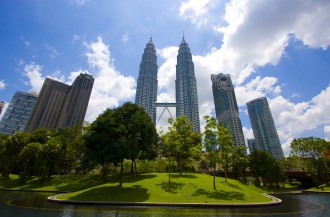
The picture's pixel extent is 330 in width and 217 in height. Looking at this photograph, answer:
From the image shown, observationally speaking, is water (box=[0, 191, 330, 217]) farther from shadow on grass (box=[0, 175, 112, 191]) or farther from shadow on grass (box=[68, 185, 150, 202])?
shadow on grass (box=[0, 175, 112, 191])

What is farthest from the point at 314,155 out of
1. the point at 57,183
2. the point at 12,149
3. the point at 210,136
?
the point at 12,149

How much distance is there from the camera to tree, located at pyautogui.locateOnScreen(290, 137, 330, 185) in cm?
5953

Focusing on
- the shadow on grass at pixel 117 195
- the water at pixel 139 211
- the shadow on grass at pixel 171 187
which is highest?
the shadow on grass at pixel 171 187

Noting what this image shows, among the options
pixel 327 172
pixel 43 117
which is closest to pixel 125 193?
pixel 327 172

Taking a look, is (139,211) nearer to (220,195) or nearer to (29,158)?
(220,195)

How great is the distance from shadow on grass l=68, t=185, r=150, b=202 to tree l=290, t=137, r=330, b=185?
191 feet

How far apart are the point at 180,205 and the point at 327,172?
2370 inches

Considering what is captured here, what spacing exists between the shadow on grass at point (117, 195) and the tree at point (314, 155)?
58186 millimetres

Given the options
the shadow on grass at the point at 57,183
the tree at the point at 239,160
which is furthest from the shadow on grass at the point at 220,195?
the tree at the point at 239,160

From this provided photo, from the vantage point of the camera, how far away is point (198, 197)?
89.1 ft

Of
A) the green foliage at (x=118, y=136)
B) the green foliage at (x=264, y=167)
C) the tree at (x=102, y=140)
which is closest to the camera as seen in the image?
the green foliage at (x=118, y=136)

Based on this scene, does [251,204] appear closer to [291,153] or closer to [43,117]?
[291,153]

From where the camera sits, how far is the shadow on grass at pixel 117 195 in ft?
87.9

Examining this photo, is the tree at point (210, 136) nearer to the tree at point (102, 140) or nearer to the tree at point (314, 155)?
the tree at point (102, 140)
